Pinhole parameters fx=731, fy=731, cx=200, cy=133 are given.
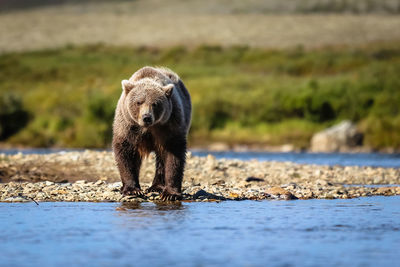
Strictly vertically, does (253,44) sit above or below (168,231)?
above

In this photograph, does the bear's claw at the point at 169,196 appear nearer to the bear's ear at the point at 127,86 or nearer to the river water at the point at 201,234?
the river water at the point at 201,234

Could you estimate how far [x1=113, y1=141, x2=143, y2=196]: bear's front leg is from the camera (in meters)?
11.9

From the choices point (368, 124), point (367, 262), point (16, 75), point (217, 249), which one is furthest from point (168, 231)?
point (16, 75)

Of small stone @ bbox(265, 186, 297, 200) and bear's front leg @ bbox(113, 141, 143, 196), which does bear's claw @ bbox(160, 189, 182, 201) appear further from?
small stone @ bbox(265, 186, 297, 200)

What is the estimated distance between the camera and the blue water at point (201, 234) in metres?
7.89

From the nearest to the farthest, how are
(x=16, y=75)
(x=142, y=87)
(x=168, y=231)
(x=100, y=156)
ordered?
(x=168, y=231) → (x=142, y=87) → (x=100, y=156) → (x=16, y=75)

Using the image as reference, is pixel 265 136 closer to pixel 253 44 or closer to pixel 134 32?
pixel 253 44

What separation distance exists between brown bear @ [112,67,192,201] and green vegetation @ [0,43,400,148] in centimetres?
2590

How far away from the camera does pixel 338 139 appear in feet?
121

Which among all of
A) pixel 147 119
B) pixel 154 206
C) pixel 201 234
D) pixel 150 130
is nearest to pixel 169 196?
pixel 154 206

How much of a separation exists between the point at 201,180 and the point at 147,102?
17.8 feet

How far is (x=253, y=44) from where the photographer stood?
2813 inches

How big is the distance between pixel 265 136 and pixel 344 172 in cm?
2086

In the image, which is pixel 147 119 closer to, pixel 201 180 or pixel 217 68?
pixel 201 180
